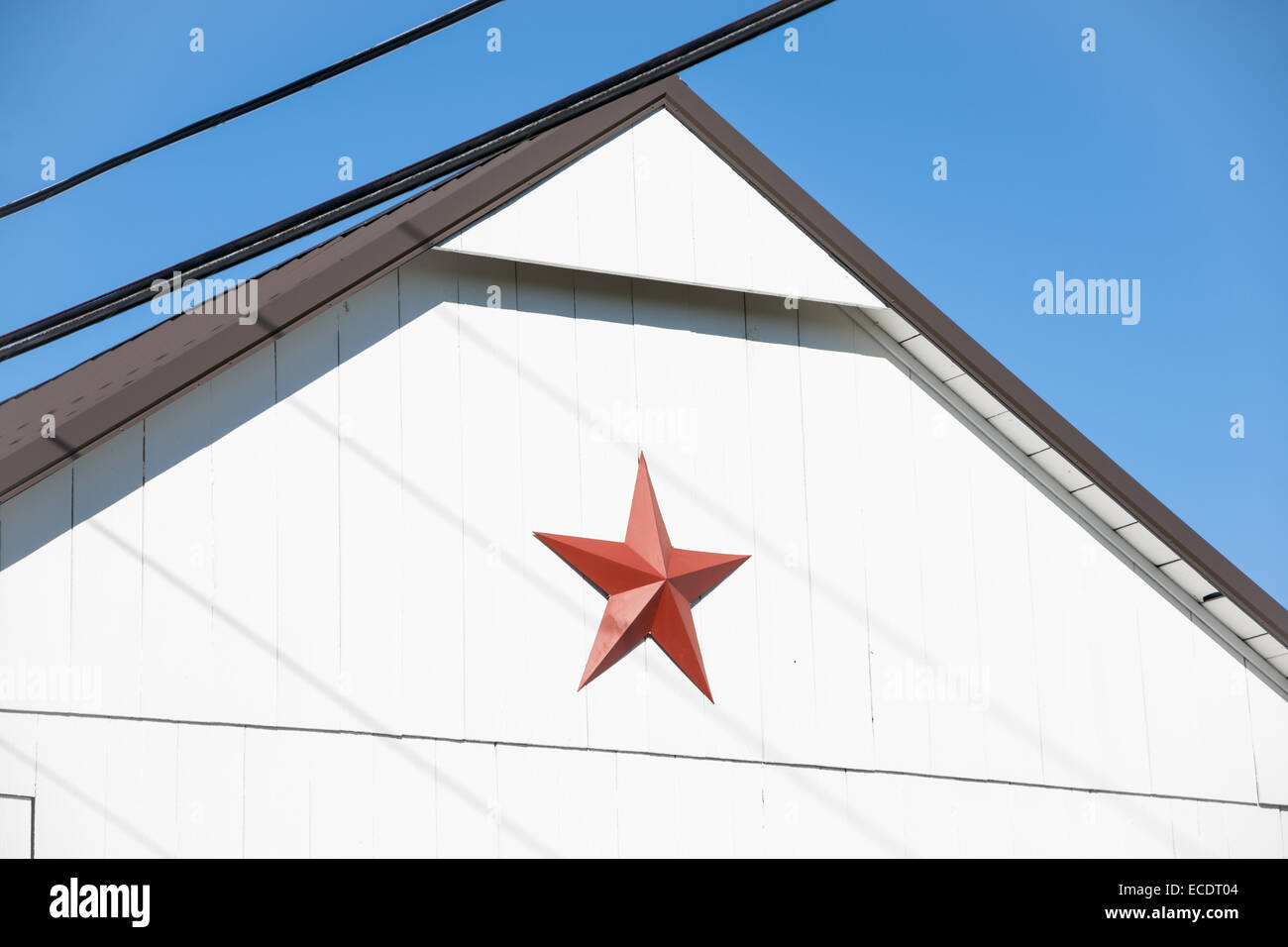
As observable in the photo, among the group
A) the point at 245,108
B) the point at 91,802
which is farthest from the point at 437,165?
the point at 91,802

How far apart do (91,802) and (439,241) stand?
3778mm

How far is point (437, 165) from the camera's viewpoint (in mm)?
7297

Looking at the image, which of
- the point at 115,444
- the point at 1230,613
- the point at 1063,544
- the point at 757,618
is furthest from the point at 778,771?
the point at 115,444

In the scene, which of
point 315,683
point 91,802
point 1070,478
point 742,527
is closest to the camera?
point 91,802

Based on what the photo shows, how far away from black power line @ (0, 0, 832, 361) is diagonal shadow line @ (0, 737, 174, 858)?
243cm

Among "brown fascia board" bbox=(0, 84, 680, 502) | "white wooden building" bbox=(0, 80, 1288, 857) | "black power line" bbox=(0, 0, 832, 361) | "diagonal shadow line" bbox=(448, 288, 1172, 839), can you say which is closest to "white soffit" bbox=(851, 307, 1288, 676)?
"white wooden building" bbox=(0, 80, 1288, 857)

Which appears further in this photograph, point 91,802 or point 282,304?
point 282,304

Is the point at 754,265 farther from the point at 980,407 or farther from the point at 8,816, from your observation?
the point at 8,816

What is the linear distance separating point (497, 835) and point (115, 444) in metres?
3.07

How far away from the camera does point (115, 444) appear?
8602mm

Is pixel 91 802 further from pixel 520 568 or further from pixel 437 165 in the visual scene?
pixel 437 165

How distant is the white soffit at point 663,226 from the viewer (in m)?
10.0
